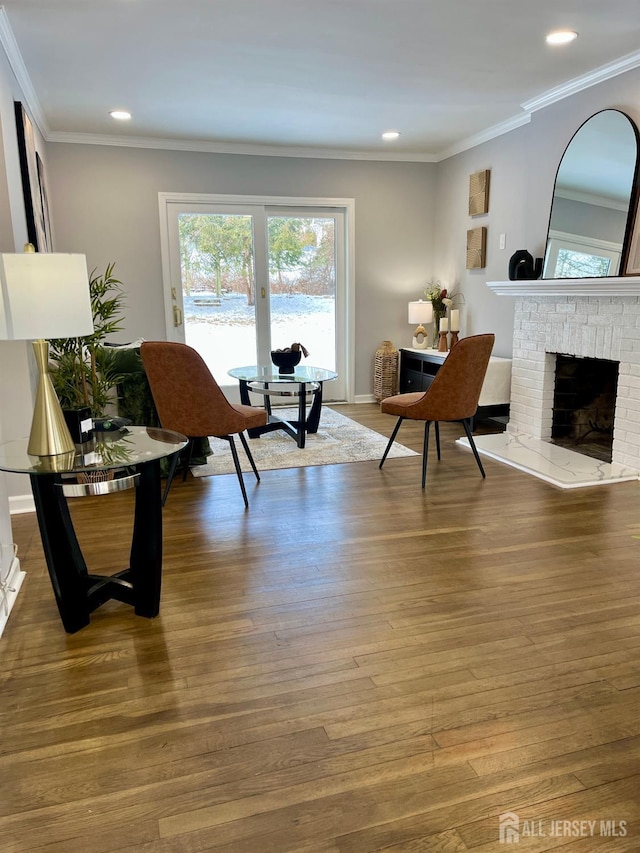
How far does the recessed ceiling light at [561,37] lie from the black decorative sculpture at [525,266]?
1.50 meters

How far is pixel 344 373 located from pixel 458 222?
1.89m

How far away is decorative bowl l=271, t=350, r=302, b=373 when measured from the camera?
15.6ft

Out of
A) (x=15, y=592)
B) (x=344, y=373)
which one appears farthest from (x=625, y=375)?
(x=15, y=592)

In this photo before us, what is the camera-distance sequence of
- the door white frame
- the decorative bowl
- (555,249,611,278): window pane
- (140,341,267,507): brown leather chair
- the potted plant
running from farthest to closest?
the door white frame → the decorative bowl → (555,249,611,278): window pane → (140,341,267,507): brown leather chair → the potted plant

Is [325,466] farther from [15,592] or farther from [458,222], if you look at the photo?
[458,222]

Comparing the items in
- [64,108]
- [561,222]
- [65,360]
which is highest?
[64,108]

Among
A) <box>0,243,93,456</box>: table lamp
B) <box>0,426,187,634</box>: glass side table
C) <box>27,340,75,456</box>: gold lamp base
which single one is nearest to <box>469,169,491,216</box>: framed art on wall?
<box>0,426,187,634</box>: glass side table

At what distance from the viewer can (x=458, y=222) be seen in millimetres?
6004

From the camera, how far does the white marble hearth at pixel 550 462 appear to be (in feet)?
12.4

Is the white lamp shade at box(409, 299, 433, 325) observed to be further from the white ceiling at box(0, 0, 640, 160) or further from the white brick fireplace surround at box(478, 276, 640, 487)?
the white ceiling at box(0, 0, 640, 160)

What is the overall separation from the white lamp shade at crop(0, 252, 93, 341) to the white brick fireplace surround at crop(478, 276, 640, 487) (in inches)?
115

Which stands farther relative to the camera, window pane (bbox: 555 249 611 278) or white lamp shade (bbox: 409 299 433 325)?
white lamp shade (bbox: 409 299 433 325)

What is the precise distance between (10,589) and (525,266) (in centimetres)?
402

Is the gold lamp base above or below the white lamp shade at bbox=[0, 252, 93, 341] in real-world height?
below
